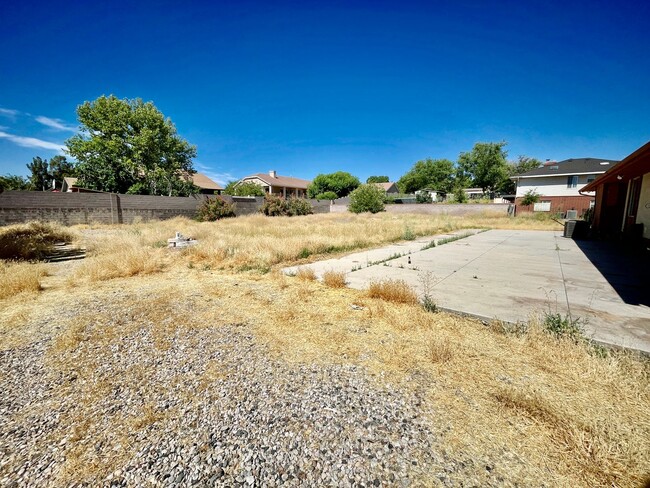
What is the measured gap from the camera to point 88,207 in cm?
1734

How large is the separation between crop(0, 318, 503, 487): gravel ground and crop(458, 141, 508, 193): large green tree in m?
52.6

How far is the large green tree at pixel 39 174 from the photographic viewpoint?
40562 mm

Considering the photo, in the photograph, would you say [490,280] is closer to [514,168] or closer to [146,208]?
[146,208]

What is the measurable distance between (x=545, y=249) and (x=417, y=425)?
404 inches

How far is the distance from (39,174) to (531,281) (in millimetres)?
59776

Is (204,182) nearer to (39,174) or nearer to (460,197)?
(39,174)

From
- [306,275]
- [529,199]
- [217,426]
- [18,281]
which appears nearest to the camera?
[217,426]

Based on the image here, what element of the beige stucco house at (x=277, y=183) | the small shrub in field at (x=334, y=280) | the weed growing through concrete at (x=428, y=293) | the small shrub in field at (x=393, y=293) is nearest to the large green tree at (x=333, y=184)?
the beige stucco house at (x=277, y=183)

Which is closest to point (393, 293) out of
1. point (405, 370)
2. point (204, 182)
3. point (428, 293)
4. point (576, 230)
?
point (428, 293)

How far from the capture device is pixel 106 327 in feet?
12.1

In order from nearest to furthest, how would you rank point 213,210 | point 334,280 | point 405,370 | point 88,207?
1. point 405,370
2. point 334,280
3. point 88,207
4. point 213,210

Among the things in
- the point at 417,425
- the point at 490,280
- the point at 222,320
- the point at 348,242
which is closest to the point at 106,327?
the point at 222,320

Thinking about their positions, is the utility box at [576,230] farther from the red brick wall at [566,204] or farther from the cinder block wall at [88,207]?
the cinder block wall at [88,207]

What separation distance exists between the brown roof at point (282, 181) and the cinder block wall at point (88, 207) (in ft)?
81.4
